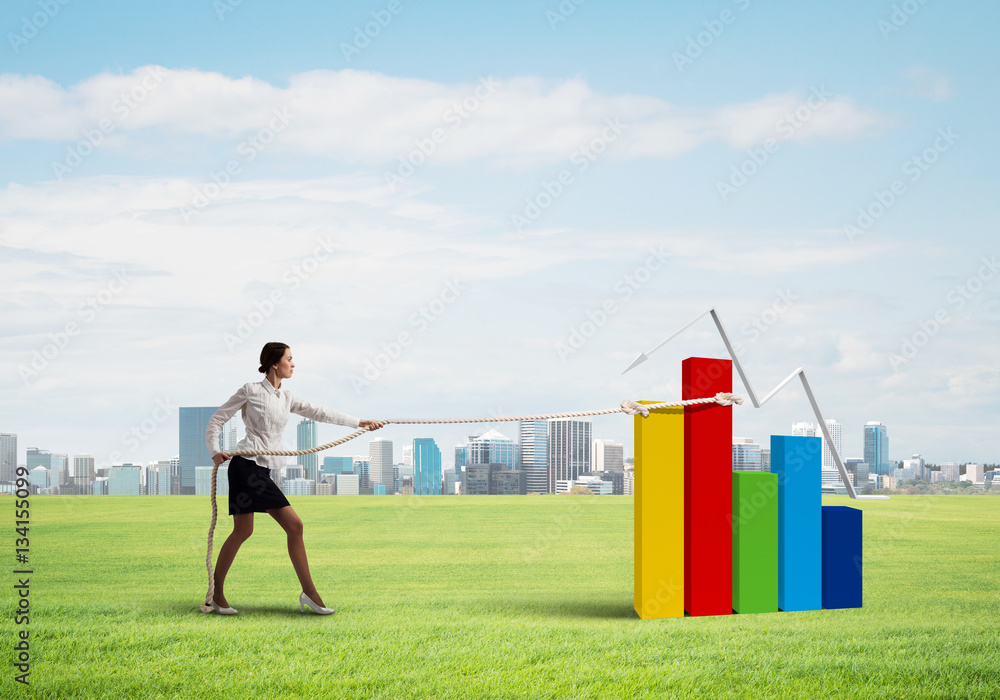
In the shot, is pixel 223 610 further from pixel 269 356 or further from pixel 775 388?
pixel 775 388

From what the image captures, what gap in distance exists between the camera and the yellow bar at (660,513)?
6.61 metres

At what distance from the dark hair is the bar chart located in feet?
10.6

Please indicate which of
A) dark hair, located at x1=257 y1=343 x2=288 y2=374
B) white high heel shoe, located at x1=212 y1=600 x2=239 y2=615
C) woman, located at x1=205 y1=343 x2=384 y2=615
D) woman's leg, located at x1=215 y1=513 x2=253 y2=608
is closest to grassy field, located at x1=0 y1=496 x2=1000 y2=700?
white high heel shoe, located at x1=212 y1=600 x2=239 y2=615

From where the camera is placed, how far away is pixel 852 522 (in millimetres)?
7094

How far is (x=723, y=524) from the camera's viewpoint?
676cm

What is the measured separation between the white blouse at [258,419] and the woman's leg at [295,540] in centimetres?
42

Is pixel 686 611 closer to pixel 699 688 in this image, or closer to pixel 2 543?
pixel 699 688

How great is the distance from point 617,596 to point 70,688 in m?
4.93

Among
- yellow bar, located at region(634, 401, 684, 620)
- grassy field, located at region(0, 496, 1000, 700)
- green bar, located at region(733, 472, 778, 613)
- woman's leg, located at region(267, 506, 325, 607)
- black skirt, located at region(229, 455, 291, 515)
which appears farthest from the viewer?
green bar, located at region(733, 472, 778, 613)

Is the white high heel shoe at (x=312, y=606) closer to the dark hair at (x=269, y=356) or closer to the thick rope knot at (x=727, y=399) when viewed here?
the dark hair at (x=269, y=356)

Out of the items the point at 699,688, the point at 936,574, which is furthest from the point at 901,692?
the point at 936,574

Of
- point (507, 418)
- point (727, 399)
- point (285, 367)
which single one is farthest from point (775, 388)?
point (285, 367)

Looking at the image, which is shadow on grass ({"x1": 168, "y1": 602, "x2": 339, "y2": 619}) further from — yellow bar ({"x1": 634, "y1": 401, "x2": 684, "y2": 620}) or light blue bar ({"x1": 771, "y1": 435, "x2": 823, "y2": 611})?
light blue bar ({"x1": 771, "y1": 435, "x2": 823, "y2": 611})

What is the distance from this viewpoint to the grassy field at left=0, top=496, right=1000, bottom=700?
4973 mm
